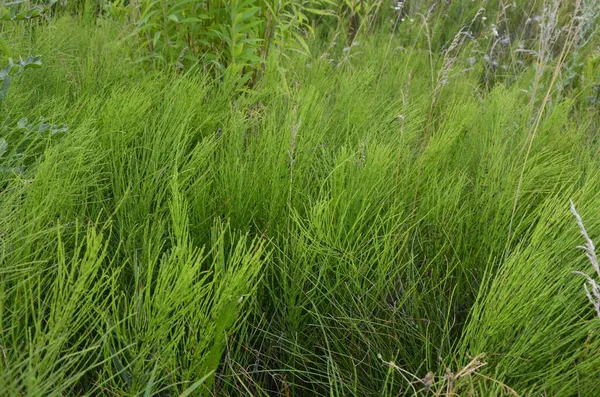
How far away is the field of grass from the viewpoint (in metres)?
0.86

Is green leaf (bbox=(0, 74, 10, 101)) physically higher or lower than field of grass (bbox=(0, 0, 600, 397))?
higher

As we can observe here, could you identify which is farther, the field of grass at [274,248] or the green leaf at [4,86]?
the green leaf at [4,86]

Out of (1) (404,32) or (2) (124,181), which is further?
(1) (404,32)

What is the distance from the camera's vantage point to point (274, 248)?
114 cm

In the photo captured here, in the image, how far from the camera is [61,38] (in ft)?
7.20

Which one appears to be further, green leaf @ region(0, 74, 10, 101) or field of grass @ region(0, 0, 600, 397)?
green leaf @ region(0, 74, 10, 101)

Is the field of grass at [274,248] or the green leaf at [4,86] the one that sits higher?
the green leaf at [4,86]

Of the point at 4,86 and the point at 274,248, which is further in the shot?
A: the point at 4,86

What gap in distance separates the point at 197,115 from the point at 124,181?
47 cm

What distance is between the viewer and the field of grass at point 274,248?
0.86m

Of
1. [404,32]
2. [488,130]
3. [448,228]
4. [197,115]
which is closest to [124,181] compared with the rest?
[197,115]

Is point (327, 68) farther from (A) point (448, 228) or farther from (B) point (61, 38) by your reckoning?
(A) point (448, 228)

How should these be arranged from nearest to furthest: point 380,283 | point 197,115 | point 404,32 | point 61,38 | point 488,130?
point 380,283 < point 197,115 < point 488,130 < point 61,38 < point 404,32

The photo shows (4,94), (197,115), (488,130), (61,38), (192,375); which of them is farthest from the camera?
(61,38)
